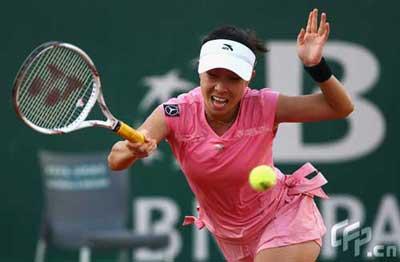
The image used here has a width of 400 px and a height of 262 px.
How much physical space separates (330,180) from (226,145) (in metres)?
3.82

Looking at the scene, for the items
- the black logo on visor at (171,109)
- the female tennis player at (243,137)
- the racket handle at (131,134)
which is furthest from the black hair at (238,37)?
the racket handle at (131,134)

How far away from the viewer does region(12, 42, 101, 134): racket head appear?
220 inches

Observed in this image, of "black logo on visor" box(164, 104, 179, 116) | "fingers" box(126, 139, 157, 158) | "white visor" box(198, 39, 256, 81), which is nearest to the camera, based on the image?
"fingers" box(126, 139, 157, 158)

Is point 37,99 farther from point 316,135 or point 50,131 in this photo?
point 316,135

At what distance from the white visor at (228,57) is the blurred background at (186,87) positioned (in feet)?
11.9

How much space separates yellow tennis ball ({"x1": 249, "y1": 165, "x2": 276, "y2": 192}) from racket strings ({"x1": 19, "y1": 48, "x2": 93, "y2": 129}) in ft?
2.77

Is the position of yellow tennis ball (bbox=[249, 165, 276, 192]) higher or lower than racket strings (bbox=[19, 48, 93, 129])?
lower

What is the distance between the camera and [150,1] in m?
9.34

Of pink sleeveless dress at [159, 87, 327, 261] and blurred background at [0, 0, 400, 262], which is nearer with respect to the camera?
pink sleeveless dress at [159, 87, 327, 261]

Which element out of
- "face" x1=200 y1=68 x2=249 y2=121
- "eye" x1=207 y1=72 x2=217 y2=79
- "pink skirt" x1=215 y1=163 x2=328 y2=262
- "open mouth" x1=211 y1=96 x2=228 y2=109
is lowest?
"pink skirt" x1=215 y1=163 x2=328 y2=262

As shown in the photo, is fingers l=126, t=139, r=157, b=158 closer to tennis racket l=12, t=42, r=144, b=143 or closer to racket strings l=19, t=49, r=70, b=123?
tennis racket l=12, t=42, r=144, b=143

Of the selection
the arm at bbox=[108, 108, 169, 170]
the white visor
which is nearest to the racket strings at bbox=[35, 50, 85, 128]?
the arm at bbox=[108, 108, 169, 170]

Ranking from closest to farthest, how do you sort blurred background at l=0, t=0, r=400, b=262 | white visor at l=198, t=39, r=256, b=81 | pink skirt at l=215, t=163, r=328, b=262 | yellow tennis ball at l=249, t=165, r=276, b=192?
1. yellow tennis ball at l=249, t=165, r=276, b=192
2. white visor at l=198, t=39, r=256, b=81
3. pink skirt at l=215, t=163, r=328, b=262
4. blurred background at l=0, t=0, r=400, b=262

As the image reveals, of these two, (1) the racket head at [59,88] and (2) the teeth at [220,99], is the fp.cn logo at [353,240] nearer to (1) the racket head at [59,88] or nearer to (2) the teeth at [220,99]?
(2) the teeth at [220,99]
